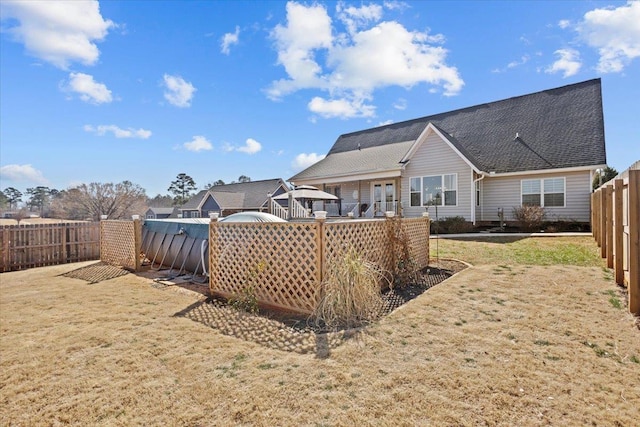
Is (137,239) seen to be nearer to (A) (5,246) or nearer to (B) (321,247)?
(A) (5,246)

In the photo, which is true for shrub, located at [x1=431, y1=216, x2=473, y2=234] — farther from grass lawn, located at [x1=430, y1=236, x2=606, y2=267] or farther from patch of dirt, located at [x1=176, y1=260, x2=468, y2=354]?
patch of dirt, located at [x1=176, y1=260, x2=468, y2=354]

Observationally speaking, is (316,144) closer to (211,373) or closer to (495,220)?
(495,220)

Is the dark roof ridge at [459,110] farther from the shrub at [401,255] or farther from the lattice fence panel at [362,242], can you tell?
the lattice fence panel at [362,242]

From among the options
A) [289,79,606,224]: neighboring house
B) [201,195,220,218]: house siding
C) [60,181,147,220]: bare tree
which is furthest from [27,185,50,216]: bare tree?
[289,79,606,224]: neighboring house

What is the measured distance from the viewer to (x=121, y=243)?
10312 millimetres

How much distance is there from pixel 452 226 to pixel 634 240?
38.1 feet

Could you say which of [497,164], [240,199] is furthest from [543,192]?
[240,199]

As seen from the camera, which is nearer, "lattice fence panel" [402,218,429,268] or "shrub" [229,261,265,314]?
"shrub" [229,261,265,314]

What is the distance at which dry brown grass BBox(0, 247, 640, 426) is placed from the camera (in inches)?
97.5

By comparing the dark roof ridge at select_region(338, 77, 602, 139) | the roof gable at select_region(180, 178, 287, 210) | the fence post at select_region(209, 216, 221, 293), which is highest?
the dark roof ridge at select_region(338, 77, 602, 139)

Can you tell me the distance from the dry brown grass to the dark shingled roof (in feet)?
41.3

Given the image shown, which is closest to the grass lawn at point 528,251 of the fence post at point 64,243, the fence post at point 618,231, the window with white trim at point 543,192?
the fence post at point 618,231

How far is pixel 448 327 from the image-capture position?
4180mm

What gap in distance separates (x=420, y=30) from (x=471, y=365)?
13.5 meters
